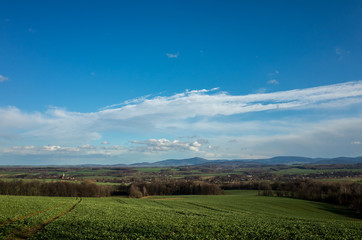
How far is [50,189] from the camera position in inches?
3612

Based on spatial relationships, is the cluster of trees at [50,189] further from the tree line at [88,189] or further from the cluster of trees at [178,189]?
the cluster of trees at [178,189]

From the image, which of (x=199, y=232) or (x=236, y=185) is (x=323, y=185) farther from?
(x=199, y=232)

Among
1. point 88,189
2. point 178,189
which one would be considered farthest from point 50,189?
point 178,189

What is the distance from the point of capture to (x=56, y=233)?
900 inches

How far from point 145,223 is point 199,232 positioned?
729 centimetres

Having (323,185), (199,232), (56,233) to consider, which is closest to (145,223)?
(199,232)

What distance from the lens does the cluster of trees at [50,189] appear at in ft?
287

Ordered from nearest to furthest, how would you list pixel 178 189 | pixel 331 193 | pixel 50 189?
pixel 331 193
pixel 50 189
pixel 178 189

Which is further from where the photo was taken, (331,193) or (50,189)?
(50,189)

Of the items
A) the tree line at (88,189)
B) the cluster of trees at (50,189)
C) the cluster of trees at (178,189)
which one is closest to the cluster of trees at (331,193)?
the cluster of trees at (178,189)

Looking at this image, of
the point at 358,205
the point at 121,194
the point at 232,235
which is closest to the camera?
the point at 232,235

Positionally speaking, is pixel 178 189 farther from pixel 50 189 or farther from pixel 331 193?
pixel 331 193

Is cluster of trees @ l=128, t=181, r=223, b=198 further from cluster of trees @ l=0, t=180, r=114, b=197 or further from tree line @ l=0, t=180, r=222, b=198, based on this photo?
cluster of trees @ l=0, t=180, r=114, b=197

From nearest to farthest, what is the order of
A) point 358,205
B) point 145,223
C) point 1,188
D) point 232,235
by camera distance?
point 232,235 → point 145,223 → point 358,205 → point 1,188
